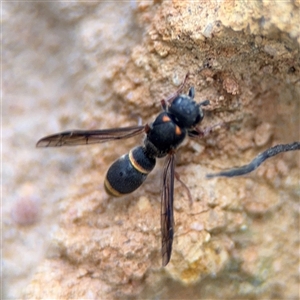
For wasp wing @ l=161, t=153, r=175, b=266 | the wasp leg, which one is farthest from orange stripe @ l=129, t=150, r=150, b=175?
the wasp leg

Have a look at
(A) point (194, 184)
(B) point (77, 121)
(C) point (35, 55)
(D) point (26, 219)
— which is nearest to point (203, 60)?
(A) point (194, 184)

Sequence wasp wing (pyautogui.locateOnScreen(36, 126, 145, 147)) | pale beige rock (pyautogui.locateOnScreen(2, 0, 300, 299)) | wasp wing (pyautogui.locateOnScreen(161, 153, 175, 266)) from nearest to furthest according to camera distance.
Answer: wasp wing (pyautogui.locateOnScreen(161, 153, 175, 266)) → pale beige rock (pyautogui.locateOnScreen(2, 0, 300, 299)) → wasp wing (pyautogui.locateOnScreen(36, 126, 145, 147))

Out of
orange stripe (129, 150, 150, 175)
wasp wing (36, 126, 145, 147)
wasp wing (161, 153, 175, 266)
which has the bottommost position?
wasp wing (161, 153, 175, 266)

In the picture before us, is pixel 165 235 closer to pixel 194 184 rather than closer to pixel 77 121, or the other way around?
pixel 194 184

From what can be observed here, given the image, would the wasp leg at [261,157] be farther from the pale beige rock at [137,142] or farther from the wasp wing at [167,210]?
the wasp wing at [167,210]

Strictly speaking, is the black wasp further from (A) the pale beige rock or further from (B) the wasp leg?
(B) the wasp leg

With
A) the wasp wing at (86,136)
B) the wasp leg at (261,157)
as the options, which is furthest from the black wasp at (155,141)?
the wasp leg at (261,157)

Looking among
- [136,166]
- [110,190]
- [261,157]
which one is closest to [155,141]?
[136,166]

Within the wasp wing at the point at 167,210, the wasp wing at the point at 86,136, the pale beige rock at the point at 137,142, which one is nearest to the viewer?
A: the wasp wing at the point at 167,210
